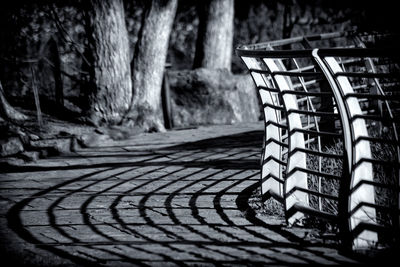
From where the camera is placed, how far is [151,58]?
33.5ft

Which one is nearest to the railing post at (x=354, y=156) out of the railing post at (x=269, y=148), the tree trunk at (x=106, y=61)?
the railing post at (x=269, y=148)

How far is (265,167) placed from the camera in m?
5.14

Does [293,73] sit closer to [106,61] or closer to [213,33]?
[106,61]

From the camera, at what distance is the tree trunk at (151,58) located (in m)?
10.1

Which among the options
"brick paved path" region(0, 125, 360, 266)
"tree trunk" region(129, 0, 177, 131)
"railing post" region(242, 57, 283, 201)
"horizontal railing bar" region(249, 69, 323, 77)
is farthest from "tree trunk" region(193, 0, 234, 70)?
"horizontal railing bar" region(249, 69, 323, 77)

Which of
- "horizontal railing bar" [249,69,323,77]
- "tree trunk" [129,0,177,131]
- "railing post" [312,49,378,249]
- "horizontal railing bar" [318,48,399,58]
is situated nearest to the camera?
"horizontal railing bar" [318,48,399,58]

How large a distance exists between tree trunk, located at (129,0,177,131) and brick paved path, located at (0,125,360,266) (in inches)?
69.9

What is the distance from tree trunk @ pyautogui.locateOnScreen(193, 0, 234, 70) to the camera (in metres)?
12.1

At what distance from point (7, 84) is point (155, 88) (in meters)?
3.37

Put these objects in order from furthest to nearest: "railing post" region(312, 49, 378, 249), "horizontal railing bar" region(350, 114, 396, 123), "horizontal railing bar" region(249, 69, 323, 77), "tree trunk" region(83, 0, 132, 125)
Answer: "tree trunk" region(83, 0, 132, 125) < "horizontal railing bar" region(249, 69, 323, 77) < "railing post" region(312, 49, 378, 249) < "horizontal railing bar" region(350, 114, 396, 123)

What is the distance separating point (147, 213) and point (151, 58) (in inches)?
216

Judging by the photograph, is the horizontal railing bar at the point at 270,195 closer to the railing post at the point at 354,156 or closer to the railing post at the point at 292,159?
the railing post at the point at 292,159

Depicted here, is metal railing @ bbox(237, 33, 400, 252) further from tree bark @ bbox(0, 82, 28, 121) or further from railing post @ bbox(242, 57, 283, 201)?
tree bark @ bbox(0, 82, 28, 121)

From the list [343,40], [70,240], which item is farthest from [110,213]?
[343,40]
